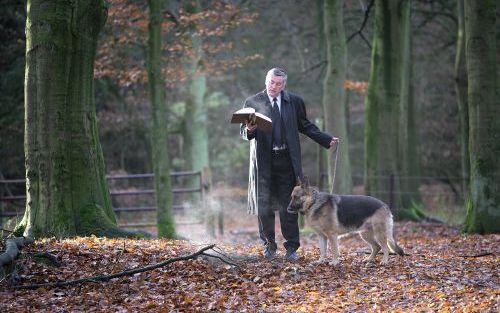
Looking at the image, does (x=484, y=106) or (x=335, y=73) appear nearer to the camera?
(x=484, y=106)

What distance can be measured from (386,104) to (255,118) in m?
11.6

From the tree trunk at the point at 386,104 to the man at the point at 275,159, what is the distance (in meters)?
10.5

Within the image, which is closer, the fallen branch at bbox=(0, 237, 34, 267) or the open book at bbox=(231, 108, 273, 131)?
the fallen branch at bbox=(0, 237, 34, 267)

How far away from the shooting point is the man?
10.7m

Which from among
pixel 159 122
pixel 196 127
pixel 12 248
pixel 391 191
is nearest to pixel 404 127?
pixel 391 191

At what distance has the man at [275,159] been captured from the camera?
1070 cm

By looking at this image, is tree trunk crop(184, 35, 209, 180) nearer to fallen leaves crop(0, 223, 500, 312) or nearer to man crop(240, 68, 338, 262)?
fallen leaves crop(0, 223, 500, 312)

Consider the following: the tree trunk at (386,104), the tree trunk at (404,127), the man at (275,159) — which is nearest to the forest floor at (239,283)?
the man at (275,159)

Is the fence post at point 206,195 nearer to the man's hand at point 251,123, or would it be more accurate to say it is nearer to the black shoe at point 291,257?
the black shoe at point 291,257

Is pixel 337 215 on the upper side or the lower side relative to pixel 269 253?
upper

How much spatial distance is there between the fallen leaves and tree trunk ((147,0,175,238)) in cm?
538

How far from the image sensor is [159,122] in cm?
1644

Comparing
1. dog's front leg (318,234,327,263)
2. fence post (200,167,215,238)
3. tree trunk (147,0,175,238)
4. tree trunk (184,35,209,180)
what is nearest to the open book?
dog's front leg (318,234,327,263)

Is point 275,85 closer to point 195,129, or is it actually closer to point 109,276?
point 109,276
